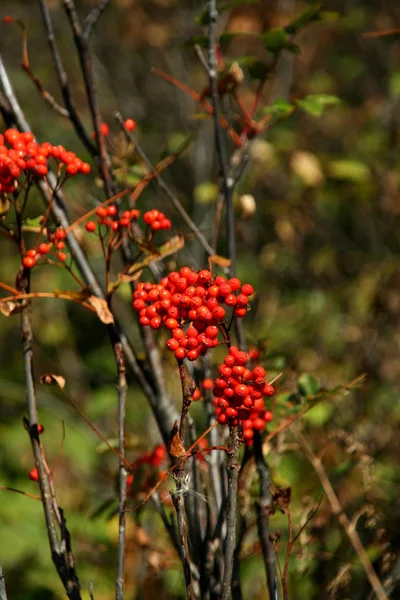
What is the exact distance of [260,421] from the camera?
1199 millimetres

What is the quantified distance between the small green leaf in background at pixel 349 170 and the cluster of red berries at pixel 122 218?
2.38 metres

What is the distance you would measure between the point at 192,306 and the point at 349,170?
9.23 feet

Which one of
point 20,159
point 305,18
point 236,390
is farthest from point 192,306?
point 305,18

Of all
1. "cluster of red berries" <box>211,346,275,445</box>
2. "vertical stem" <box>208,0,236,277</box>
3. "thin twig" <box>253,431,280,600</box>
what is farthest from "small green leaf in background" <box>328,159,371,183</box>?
"cluster of red berries" <box>211,346,275,445</box>

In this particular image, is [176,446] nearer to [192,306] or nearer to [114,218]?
[192,306]

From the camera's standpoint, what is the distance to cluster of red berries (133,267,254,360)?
1.01 metres

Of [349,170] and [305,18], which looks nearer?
[305,18]

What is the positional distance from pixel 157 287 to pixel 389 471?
192 cm

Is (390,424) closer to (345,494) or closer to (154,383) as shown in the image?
(345,494)

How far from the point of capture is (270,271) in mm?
4816

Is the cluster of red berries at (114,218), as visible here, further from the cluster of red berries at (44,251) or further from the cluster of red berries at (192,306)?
the cluster of red berries at (192,306)

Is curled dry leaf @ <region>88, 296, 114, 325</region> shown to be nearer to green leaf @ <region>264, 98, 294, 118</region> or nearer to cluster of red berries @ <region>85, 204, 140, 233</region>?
cluster of red berries @ <region>85, 204, 140, 233</region>

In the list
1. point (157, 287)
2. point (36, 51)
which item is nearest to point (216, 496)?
point (157, 287)

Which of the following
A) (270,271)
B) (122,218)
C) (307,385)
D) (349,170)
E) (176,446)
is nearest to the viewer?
(176,446)
